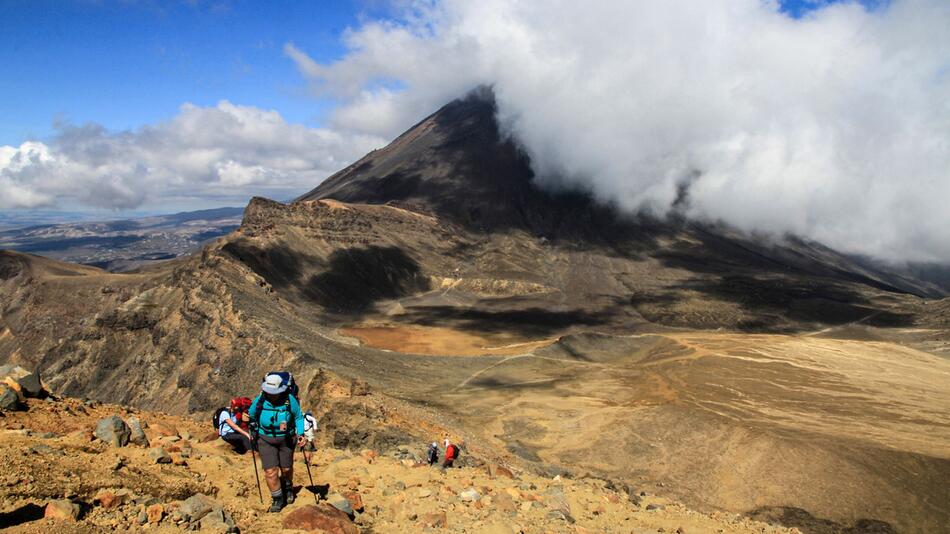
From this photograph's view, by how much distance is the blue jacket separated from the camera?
762 centimetres

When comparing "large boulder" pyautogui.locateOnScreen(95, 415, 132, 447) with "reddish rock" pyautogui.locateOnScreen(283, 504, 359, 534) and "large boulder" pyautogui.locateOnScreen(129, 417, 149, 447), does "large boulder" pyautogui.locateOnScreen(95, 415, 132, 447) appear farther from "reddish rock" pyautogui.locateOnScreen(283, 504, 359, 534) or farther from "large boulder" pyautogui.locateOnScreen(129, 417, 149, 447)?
"reddish rock" pyautogui.locateOnScreen(283, 504, 359, 534)

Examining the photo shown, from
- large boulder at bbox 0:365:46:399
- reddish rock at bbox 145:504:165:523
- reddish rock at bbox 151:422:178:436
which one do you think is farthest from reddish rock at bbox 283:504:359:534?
large boulder at bbox 0:365:46:399

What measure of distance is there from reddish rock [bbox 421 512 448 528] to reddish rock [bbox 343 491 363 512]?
39.5 inches

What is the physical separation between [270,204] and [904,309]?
341ft

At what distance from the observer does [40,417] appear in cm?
893

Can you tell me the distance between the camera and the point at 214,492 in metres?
7.60

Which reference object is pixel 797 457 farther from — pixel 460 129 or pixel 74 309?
pixel 460 129

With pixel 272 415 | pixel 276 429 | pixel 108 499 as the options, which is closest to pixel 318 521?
pixel 276 429

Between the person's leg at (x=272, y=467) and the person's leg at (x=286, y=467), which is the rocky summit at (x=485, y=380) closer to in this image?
the person's leg at (x=286, y=467)

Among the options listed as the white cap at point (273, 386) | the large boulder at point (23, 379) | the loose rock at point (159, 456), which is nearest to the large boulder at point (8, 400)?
the large boulder at point (23, 379)

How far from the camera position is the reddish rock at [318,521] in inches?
266

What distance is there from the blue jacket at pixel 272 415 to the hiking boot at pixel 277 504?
2.87ft

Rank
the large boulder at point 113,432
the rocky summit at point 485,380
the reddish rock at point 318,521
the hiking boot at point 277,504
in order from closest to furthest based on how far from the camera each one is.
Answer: the reddish rock at point 318,521 < the hiking boot at point 277,504 < the large boulder at point 113,432 < the rocky summit at point 485,380

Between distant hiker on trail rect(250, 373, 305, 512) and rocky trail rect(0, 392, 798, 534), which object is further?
distant hiker on trail rect(250, 373, 305, 512)
